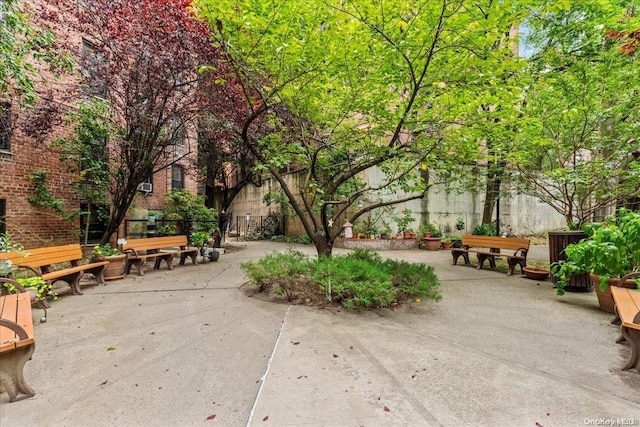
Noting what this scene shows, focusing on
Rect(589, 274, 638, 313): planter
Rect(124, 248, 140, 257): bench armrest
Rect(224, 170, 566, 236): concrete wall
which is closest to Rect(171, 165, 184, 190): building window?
Rect(224, 170, 566, 236): concrete wall

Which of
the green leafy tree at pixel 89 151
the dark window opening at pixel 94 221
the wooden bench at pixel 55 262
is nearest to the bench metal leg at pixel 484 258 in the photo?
the wooden bench at pixel 55 262

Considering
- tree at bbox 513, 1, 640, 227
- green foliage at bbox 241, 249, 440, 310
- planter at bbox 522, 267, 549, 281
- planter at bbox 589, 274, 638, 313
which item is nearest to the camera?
green foliage at bbox 241, 249, 440, 310

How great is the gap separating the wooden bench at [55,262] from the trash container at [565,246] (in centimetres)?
840

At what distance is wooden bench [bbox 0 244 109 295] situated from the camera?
14.4ft

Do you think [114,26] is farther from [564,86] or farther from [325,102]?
[564,86]

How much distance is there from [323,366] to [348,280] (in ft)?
5.35

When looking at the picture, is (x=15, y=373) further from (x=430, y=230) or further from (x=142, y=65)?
(x=430, y=230)

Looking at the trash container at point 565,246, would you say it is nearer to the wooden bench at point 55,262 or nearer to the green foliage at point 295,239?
the wooden bench at point 55,262

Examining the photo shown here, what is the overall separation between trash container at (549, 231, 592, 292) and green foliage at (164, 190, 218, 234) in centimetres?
1035

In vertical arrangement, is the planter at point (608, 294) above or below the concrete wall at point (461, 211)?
below

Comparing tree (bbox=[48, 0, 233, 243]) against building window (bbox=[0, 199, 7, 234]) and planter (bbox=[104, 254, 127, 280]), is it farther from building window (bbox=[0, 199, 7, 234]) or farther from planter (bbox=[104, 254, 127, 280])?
building window (bbox=[0, 199, 7, 234])

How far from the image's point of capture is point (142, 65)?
6531 mm

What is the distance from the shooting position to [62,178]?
8867 mm

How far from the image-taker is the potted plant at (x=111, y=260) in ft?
20.5
